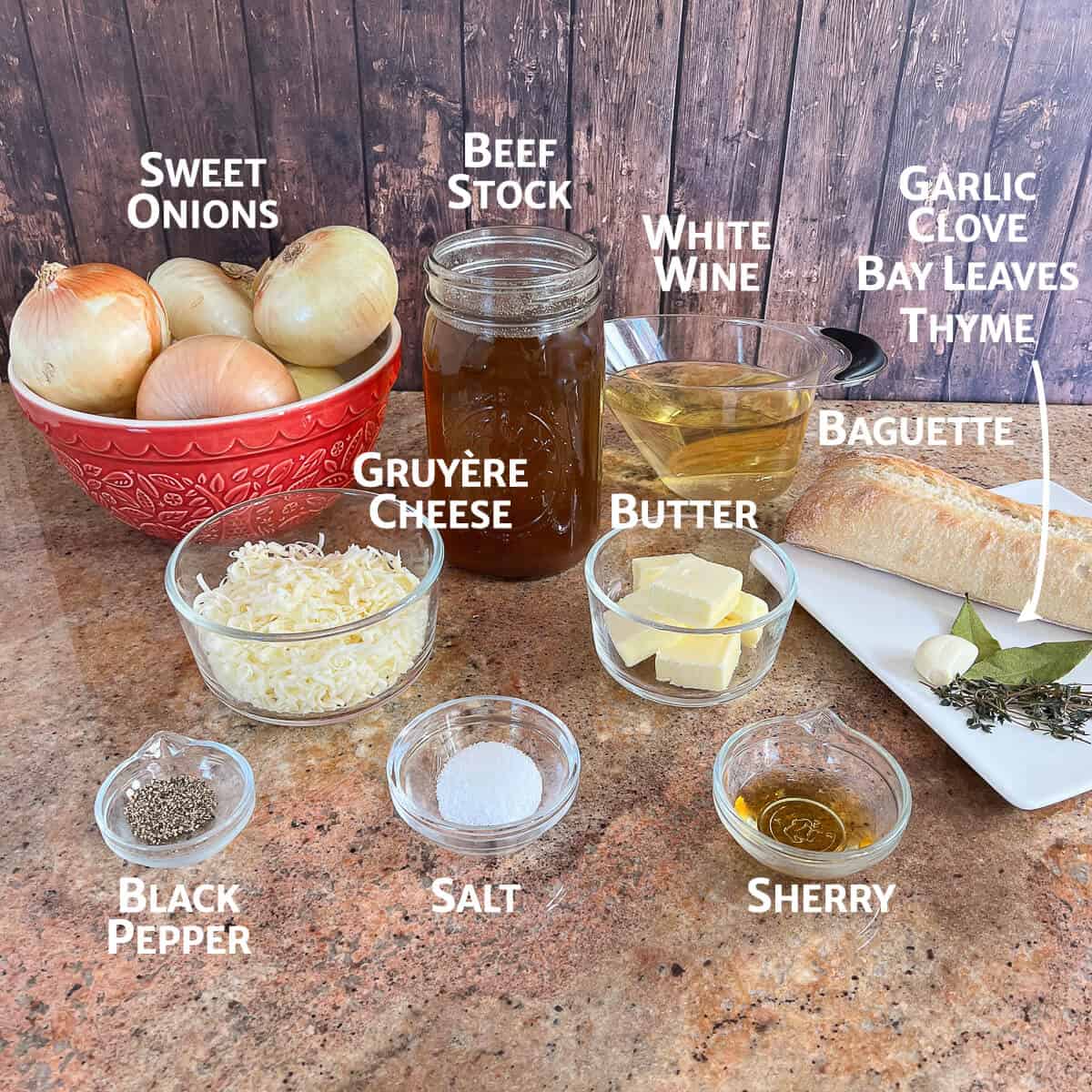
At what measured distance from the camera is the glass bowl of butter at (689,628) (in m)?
0.96

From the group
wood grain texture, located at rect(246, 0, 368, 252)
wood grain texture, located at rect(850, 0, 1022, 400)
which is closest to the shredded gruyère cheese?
wood grain texture, located at rect(246, 0, 368, 252)

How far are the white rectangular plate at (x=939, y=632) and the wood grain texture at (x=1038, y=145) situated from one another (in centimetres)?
38

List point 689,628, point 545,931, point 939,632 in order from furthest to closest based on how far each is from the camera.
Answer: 1. point 939,632
2. point 689,628
3. point 545,931

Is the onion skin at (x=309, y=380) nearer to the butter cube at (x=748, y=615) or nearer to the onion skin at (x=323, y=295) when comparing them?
the onion skin at (x=323, y=295)

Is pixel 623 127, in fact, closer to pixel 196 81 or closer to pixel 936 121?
pixel 936 121

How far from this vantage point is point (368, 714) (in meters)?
1.00

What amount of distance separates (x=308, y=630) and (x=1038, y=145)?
116cm

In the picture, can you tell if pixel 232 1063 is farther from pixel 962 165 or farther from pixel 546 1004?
pixel 962 165

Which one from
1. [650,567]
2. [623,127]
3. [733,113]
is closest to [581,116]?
[623,127]

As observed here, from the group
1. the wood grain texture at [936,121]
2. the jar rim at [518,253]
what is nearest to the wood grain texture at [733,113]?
the wood grain texture at [936,121]

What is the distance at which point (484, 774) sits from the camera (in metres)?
0.87

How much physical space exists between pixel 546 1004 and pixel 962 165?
3.98ft

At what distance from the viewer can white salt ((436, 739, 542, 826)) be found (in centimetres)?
84

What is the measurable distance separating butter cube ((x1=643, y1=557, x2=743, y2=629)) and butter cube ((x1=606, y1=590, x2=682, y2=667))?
0.04 ft
